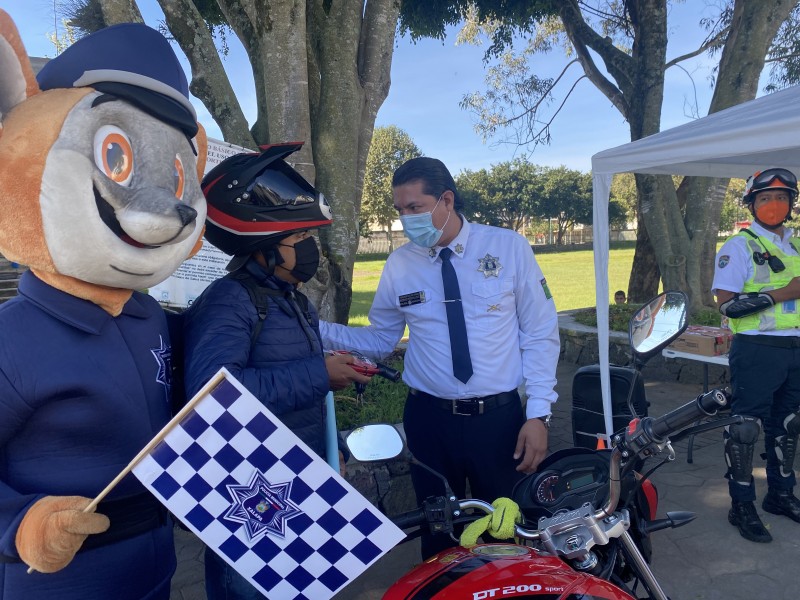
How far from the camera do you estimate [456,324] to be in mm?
2449

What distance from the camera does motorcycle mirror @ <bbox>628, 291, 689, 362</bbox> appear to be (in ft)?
5.37

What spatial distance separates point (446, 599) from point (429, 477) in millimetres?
1221

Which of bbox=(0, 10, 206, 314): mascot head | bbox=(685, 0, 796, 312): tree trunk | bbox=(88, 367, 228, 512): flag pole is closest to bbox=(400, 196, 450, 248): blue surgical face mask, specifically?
bbox=(0, 10, 206, 314): mascot head

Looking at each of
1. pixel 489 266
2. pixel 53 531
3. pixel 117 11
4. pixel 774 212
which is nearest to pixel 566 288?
pixel 774 212

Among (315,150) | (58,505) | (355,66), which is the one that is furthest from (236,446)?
(355,66)

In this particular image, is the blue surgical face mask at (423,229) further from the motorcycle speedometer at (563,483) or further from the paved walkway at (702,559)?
the paved walkway at (702,559)

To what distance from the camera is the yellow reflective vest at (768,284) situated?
351 cm

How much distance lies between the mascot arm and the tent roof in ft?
10.1

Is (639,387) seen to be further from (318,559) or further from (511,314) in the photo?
(318,559)

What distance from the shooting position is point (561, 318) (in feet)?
32.4

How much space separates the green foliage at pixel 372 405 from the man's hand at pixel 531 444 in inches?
86.6

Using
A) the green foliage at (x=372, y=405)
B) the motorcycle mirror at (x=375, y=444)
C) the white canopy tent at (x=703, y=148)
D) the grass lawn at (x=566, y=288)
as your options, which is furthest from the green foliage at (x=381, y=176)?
the motorcycle mirror at (x=375, y=444)

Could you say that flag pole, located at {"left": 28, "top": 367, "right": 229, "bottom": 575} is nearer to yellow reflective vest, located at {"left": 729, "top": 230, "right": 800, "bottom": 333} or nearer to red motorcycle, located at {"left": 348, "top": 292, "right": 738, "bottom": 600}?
red motorcycle, located at {"left": 348, "top": 292, "right": 738, "bottom": 600}

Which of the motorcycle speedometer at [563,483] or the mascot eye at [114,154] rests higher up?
the mascot eye at [114,154]
